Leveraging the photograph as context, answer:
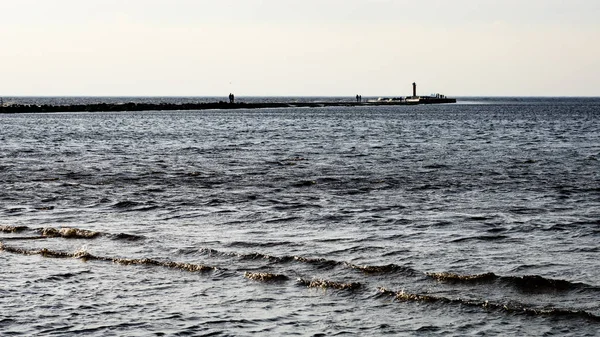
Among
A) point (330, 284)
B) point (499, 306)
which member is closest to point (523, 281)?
point (499, 306)

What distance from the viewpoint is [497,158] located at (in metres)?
45.0

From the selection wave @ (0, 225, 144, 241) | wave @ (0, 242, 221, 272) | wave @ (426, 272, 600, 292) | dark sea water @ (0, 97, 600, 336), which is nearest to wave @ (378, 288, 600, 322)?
dark sea water @ (0, 97, 600, 336)

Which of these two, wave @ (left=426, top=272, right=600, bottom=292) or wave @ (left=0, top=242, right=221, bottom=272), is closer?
wave @ (left=426, top=272, right=600, bottom=292)

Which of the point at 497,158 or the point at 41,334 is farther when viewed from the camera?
the point at 497,158

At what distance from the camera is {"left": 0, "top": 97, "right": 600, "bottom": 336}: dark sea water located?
474 inches

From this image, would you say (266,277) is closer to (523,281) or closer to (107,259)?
(107,259)

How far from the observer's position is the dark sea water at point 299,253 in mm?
12039

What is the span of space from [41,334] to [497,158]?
120 feet

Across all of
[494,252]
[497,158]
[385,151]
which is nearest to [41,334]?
[494,252]

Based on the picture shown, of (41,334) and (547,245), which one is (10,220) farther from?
(547,245)

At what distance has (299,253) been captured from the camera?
1672cm

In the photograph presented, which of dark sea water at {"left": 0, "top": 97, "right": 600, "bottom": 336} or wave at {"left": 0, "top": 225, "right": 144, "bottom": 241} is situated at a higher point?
wave at {"left": 0, "top": 225, "right": 144, "bottom": 241}

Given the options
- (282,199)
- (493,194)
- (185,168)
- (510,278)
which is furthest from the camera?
(185,168)

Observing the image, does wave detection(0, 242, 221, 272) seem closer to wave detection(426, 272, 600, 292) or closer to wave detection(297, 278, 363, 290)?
wave detection(297, 278, 363, 290)
